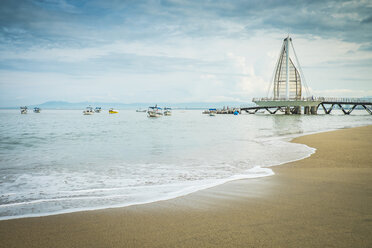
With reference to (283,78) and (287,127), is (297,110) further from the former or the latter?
(287,127)

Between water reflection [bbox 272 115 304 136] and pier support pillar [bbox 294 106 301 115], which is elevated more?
pier support pillar [bbox 294 106 301 115]

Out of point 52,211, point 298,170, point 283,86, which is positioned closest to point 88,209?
point 52,211

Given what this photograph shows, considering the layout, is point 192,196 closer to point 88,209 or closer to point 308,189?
point 88,209

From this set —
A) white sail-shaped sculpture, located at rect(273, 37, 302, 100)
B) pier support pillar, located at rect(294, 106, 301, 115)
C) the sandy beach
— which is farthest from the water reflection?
white sail-shaped sculpture, located at rect(273, 37, 302, 100)

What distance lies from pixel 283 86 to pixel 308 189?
97743 mm

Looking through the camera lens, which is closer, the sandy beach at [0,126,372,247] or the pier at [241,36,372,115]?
the sandy beach at [0,126,372,247]

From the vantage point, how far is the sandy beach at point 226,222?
350 centimetres

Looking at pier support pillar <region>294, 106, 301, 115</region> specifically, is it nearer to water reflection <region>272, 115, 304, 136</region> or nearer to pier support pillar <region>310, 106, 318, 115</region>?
pier support pillar <region>310, 106, 318, 115</region>

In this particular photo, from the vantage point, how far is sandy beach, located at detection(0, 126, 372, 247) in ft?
11.5

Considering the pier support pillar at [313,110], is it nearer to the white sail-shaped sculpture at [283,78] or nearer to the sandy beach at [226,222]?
the white sail-shaped sculpture at [283,78]

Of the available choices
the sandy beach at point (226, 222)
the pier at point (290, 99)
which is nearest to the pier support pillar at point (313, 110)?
the pier at point (290, 99)

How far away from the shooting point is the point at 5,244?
11.6 feet

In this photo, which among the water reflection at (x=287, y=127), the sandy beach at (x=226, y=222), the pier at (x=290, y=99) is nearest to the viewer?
the sandy beach at (x=226, y=222)

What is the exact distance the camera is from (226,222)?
13.5ft
